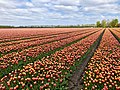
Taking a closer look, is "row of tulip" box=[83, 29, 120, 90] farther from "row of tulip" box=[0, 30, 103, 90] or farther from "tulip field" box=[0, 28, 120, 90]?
"row of tulip" box=[0, 30, 103, 90]

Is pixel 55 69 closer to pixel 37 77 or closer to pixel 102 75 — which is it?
pixel 37 77

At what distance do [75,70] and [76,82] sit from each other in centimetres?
169

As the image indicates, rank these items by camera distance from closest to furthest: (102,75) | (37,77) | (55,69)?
(37,77) → (102,75) → (55,69)

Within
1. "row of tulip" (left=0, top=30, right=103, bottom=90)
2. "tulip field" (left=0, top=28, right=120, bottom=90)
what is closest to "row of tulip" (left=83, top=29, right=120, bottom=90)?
"tulip field" (left=0, top=28, right=120, bottom=90)

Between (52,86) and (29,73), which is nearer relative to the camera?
(52,86)

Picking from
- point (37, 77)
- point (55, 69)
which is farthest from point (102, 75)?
point (37, 77)

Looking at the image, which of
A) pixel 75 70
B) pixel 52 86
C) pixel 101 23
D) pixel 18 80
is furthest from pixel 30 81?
pixel 101 23

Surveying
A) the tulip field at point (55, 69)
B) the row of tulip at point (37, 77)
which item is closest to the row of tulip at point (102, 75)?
the tulip field at point (55, 69)

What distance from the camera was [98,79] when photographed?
689 cm

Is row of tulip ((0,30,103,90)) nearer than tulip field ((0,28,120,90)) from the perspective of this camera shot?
Yes

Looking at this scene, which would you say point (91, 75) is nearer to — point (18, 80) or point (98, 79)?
point (98, 79)

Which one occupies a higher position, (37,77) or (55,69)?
(37,77)

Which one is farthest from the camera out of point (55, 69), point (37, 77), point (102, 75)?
point (55, 69)

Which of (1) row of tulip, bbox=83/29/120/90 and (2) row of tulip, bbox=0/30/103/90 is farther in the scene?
(1) row of tulip, bbox=83/29/120/90
